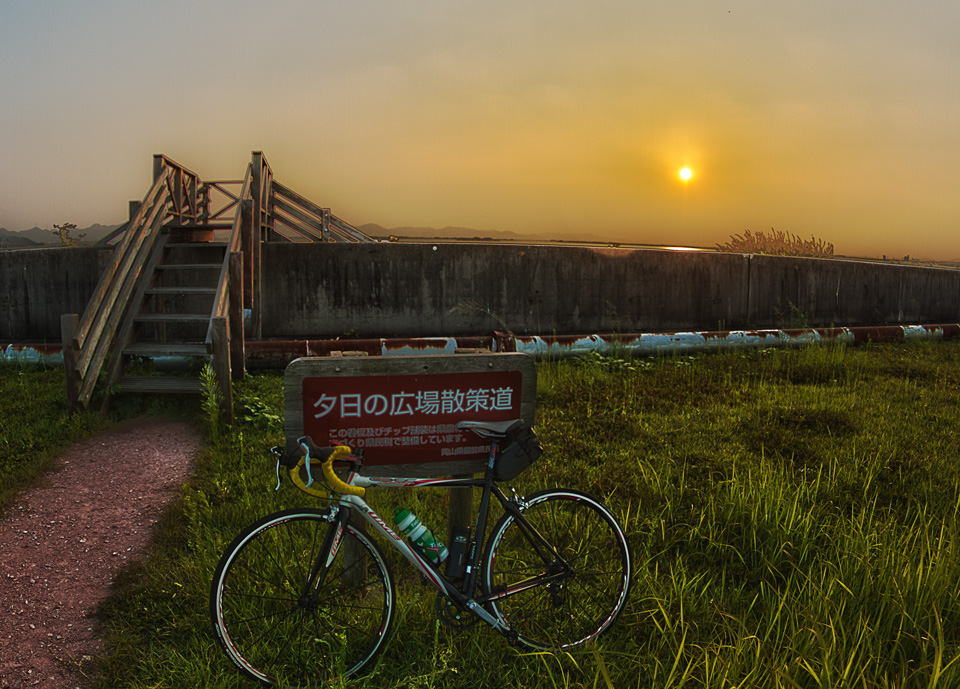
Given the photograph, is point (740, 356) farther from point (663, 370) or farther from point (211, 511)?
point (211, 511)

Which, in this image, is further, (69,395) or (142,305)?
(142,305)

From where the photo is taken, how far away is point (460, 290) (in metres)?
9.53

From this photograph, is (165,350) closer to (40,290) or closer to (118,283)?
(118,283)

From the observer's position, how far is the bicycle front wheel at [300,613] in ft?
7.76

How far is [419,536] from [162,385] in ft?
16.5

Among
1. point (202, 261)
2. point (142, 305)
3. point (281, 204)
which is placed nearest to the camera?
point (142, 305)

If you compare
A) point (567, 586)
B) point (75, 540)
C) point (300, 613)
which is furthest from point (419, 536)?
point (75, 540)

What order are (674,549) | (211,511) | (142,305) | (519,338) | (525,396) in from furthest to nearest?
1. (519,338)
2. (142,305)
3. (211,511)
4. (674,549)
5. (525,396)

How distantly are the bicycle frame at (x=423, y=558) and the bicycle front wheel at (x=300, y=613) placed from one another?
0.04m

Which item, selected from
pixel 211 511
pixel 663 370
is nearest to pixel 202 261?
pixel 211 511

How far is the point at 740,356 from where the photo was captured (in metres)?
8.64

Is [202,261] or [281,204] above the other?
[281,204]

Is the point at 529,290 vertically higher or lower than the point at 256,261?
lower

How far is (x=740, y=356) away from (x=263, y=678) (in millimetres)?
7752
